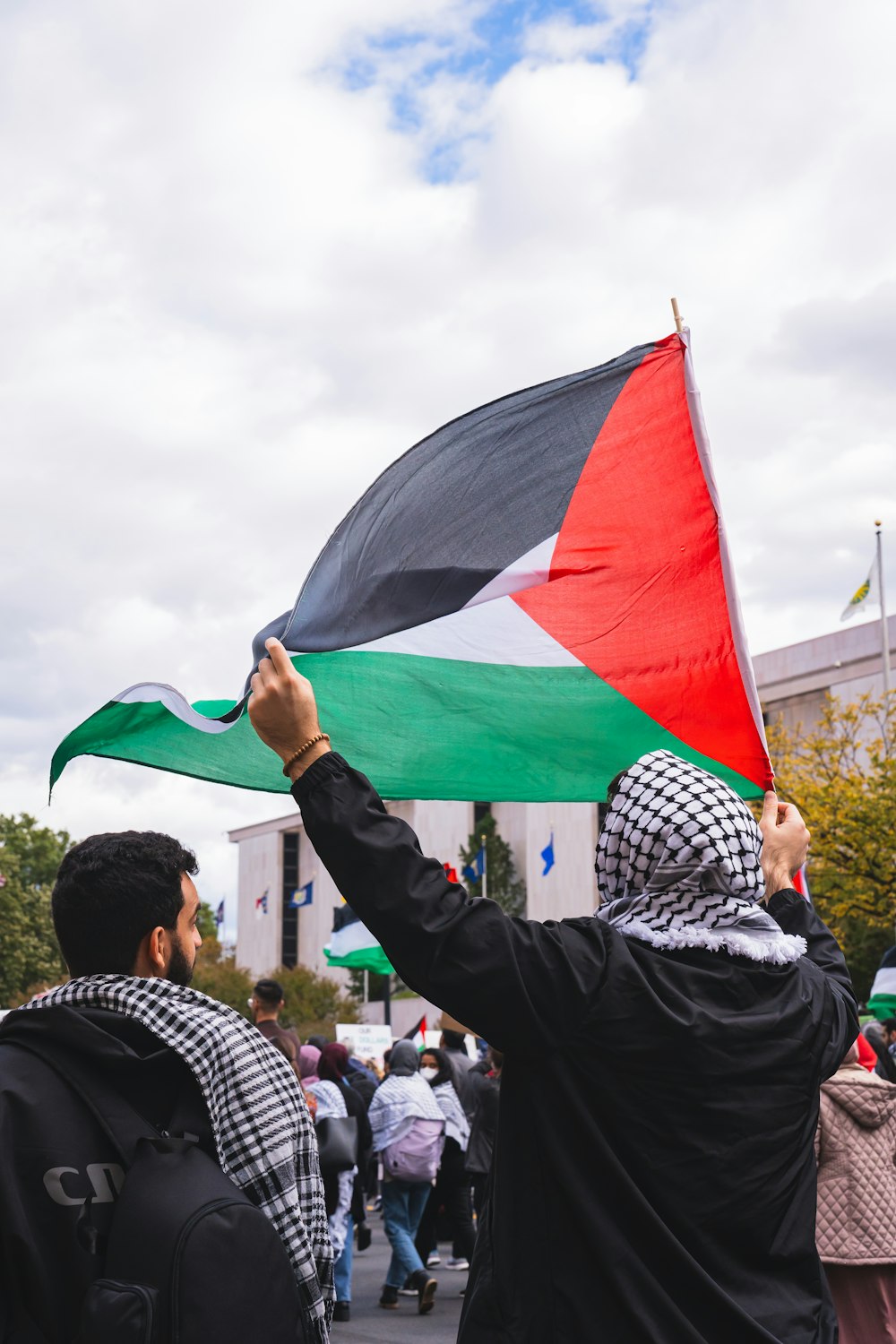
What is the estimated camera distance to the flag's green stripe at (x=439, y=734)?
4.48 m

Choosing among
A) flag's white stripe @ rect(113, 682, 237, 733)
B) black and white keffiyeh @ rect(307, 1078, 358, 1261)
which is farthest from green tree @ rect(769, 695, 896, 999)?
flag's white stripe @ rect(113, 682, 237, 733)

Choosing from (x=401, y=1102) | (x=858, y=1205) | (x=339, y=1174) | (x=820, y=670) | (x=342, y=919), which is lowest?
(x=339, y=1174)

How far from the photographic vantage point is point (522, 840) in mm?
67875

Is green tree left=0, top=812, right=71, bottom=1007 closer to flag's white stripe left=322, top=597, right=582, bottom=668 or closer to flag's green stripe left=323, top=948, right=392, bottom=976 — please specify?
flag's green stripe left=323, top=948, right=392, bottom=976

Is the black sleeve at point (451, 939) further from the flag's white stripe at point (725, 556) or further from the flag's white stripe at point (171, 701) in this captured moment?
the flag's white stripe at point (725, 556)

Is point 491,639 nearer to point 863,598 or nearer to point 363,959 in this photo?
point 363,959

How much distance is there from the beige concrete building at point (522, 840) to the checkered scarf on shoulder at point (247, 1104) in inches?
1099

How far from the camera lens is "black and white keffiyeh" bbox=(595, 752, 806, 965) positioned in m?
2.46

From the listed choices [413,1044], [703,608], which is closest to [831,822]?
[413,1044]

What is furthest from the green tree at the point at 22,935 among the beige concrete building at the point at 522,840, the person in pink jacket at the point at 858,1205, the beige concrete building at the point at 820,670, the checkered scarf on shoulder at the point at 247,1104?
the checkered scarf on shoulder at the point at 247,1104

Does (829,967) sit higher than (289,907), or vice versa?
(289,907)

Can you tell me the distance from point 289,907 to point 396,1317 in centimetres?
7921

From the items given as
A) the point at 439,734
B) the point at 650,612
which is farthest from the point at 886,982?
the point at 439,734

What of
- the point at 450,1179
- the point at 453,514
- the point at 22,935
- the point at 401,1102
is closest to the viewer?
the point at 453,514
